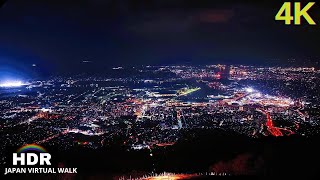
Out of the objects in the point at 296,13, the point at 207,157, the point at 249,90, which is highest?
the point at 296,13

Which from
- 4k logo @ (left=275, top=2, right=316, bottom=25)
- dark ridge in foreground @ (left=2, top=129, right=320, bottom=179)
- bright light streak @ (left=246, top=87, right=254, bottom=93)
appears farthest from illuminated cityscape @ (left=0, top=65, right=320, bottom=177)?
4k logo @ (left=275, top=2, right=316, bottom=25)

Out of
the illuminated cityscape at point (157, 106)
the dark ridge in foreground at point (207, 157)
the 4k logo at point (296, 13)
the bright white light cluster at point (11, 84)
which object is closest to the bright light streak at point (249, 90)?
the illuminated cityscape at point (157, 106)

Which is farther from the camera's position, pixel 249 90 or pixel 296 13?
pixel 249 90


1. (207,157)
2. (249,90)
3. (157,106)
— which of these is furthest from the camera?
(249,90)

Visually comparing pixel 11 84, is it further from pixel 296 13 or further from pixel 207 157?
pixel 296 13

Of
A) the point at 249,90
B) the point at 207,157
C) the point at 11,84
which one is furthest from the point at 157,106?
the point at 11,84

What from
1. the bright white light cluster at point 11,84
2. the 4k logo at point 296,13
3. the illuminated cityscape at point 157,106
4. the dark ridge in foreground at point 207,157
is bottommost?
the dark ridge in foreground at point 207,157

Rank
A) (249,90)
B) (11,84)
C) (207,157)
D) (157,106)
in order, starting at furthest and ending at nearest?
(11,84) < (249,90) < (157,106) < (207,157)

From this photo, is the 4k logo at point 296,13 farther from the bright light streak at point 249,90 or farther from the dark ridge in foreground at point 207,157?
the dark ridge in foreground at point 207,157

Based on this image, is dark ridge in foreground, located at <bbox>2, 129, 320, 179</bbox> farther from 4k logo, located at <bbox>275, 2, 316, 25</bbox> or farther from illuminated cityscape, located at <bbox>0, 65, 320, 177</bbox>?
4k logo, located at <bbox>275, 2, 316, 25</bbox>

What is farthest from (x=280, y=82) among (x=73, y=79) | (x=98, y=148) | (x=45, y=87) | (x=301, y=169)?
(x=45, y=87)
